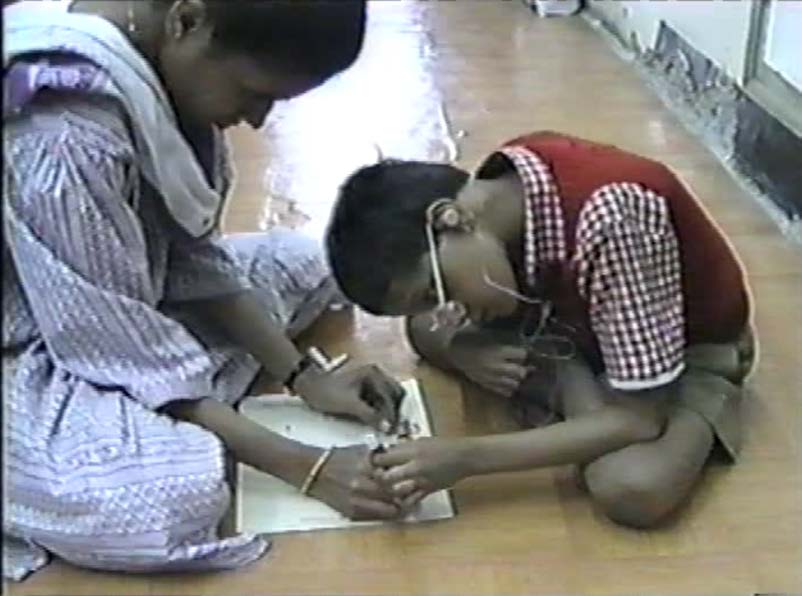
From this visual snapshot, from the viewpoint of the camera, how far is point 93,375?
1.41 meters

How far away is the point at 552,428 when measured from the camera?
57.2 inches

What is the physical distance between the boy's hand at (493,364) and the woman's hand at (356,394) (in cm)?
8

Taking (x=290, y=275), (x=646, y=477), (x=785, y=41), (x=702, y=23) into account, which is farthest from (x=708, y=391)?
(x=702, y=23)

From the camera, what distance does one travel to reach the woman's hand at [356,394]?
156cm

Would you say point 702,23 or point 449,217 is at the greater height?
point 449,217

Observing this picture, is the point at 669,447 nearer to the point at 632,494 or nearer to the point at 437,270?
the point at 632,494

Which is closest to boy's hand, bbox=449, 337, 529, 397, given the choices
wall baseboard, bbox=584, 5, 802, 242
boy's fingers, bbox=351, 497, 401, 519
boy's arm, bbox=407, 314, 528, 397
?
boy's arm, bbox=407, 314, 528, 397

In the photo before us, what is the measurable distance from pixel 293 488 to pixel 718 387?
458 millimetres

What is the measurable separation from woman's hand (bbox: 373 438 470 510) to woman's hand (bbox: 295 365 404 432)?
0.45ft

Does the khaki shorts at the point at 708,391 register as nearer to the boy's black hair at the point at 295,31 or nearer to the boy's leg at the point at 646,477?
the boy's leg at the point at 646,477

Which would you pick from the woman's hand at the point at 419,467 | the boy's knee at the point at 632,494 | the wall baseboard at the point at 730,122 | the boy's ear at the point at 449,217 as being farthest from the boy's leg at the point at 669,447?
the wall baseboard at the point at 730,122

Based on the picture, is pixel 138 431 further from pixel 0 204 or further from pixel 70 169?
pixel 0 204

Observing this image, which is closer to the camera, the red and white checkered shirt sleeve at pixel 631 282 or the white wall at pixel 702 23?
the red and white checkered shirt sleeve at pixel 631 282

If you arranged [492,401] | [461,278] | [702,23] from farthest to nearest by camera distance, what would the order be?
[702,23] < [492,401] < [461,278]
